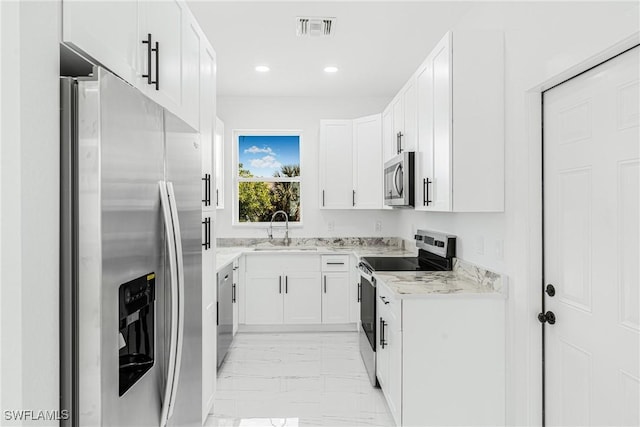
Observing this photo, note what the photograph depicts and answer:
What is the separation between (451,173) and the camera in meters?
2.31

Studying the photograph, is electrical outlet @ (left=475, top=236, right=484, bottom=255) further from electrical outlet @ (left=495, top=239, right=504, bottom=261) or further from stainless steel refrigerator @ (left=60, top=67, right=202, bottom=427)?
stainless steel refrigerator @ (left=60, top=67, right=202, bottom=427)

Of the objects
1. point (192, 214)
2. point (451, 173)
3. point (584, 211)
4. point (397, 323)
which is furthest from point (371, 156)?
point (192, 214)

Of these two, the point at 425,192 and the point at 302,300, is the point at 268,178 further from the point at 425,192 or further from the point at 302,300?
the point at 425,192

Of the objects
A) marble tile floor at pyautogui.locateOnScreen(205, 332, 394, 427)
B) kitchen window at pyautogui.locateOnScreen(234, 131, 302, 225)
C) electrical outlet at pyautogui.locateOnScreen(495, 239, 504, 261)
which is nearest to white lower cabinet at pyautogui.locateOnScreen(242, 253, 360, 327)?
marble tile floor at pyautogui.locateOnScreen(205, 332, 394, 427)

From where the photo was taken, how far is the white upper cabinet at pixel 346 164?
14.8ft

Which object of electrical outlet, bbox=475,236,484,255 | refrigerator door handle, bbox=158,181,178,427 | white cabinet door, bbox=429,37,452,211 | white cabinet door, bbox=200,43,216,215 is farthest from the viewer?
electrical outlet, bbox=475,236,484,255

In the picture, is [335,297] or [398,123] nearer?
[398,123]

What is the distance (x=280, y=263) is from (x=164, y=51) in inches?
123

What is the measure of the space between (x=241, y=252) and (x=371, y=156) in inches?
68.3

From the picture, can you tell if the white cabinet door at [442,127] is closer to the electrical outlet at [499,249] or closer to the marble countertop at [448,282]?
the electrical outlet at [499,249]

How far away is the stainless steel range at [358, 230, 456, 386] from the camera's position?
3.06 m

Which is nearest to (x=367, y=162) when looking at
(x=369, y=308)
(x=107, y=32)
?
(x=369, y=308)

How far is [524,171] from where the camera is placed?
211 cm

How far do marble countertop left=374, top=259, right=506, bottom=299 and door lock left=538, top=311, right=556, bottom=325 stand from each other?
0.23m
